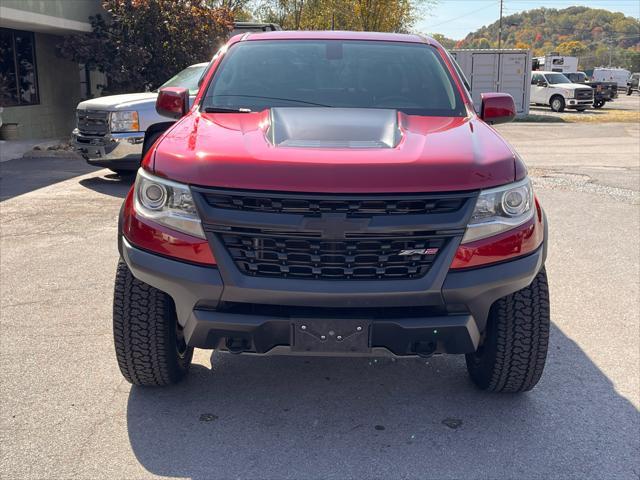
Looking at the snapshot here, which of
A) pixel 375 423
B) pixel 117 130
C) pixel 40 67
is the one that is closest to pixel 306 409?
pixel 375 423

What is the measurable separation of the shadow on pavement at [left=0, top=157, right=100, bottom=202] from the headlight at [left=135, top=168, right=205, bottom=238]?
255 inches

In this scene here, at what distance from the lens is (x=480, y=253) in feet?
9.19

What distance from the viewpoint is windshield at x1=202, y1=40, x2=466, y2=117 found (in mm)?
3924

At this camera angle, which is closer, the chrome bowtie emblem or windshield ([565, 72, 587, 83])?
the chrome bowtie emblem

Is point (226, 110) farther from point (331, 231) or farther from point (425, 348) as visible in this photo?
point (425, 348)

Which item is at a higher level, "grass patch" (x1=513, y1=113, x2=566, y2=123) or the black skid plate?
the black skid plate

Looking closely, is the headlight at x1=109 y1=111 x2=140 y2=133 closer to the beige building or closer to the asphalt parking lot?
the asphalt parking lot

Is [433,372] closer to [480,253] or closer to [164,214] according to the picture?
[480,253]

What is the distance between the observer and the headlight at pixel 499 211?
2.81 metres

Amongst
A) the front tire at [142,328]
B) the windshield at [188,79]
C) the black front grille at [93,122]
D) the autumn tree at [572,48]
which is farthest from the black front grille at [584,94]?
the autumn tree at [572,48]

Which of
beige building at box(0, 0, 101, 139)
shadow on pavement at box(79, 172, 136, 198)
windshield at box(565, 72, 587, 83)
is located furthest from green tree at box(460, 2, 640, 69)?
shadow on pavement at box(79, 172, 136, 198)

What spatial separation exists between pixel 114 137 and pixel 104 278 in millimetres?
4191

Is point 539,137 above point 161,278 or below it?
below

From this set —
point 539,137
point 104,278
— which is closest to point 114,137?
point 104,278
